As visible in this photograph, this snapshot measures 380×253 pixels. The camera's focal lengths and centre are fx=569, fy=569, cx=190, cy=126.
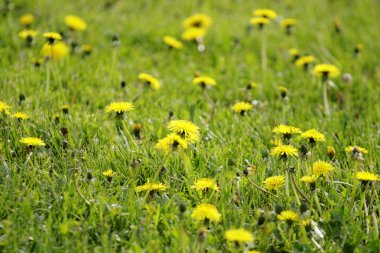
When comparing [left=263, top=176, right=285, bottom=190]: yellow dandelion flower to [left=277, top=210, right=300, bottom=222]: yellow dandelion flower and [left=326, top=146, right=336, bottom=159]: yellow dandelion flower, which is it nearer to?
[left=277, top=210, right=300, bottom=222]: yellow dandelion flower

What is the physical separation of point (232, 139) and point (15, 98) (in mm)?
1246

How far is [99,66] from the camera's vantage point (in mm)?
4008

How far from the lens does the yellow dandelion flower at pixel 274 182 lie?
96.1 inches

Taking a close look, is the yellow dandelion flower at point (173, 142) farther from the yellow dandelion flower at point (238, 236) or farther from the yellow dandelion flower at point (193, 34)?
the yellow dandelion flower at point (193, 34)

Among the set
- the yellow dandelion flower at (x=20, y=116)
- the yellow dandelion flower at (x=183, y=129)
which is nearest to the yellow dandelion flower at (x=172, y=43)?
the yellow dandelion flower at (x=20, y=116)

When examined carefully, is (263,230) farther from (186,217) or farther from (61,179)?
(61,179)

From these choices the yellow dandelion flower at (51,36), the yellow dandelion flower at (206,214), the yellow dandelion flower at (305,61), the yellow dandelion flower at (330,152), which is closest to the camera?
the yellow dandelion flower at (206,214)

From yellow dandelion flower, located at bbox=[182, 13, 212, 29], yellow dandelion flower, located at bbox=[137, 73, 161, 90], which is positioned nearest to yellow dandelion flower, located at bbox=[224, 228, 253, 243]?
yellow dandelion flower, located at bbox=[137, 73, 161, 90]

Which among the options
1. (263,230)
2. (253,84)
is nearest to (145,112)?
(253,84)

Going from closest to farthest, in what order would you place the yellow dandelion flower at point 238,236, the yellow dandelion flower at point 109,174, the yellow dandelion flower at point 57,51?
1. the yellow dandelion flower at point 238,236
2. the yellow dandelion flower at point 109,174
3. the yellow dandelion flower at point 57,51

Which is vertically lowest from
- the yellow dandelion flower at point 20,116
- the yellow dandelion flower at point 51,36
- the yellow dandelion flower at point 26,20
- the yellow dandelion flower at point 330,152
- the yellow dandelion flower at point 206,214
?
the yellow dandelion flower at point 330,152

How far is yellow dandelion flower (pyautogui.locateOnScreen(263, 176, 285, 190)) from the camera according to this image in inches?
96.1

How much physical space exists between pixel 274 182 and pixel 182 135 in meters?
0.45

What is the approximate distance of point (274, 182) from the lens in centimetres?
245
